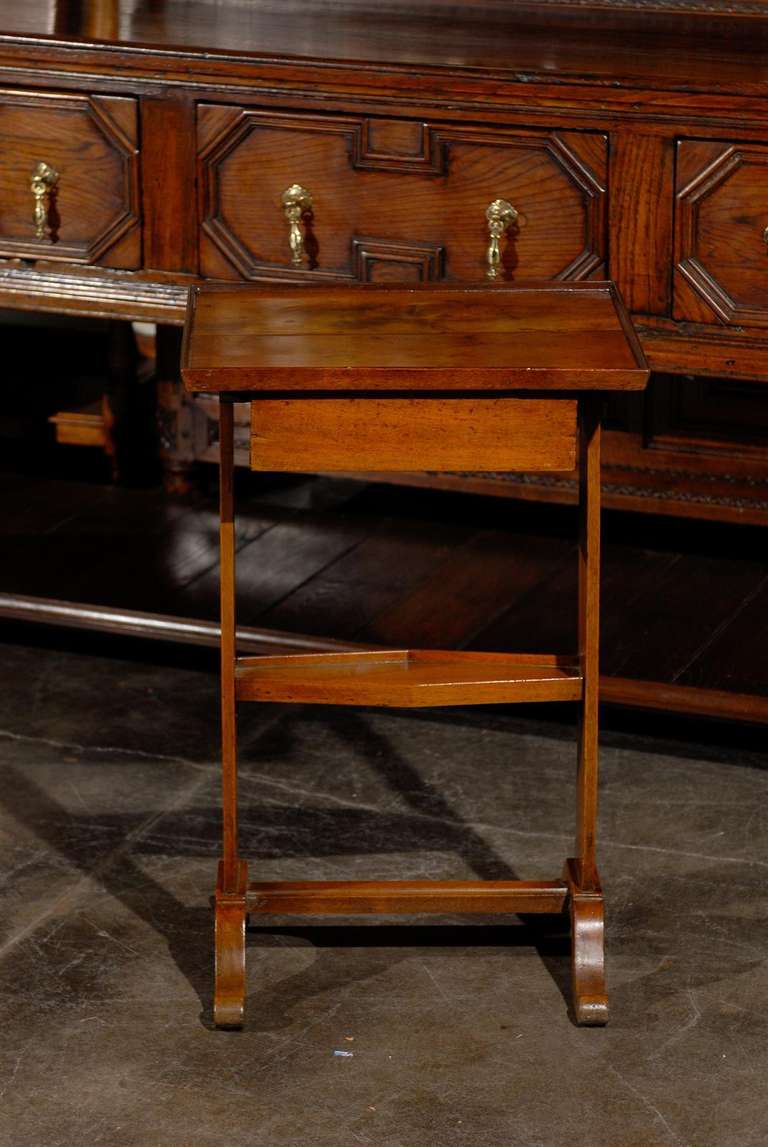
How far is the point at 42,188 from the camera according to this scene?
2889 mm

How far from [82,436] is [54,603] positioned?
71 centimetres

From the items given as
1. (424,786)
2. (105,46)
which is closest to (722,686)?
(424,786)

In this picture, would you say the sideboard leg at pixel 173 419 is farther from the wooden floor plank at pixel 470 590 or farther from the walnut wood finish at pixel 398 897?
the walnut wood finish at pixel 398 897

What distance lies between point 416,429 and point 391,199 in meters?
0.64

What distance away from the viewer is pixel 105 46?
280cm

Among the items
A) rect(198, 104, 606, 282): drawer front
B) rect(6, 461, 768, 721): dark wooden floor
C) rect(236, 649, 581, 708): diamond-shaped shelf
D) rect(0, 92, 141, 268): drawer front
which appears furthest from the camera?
rect(6, 461, 768, 721): dark wooden floor

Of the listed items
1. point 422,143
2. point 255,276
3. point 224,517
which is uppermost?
point 422,143

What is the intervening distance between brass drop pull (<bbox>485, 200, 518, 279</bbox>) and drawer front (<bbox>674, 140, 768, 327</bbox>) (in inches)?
9.5

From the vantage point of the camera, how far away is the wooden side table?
2.21m

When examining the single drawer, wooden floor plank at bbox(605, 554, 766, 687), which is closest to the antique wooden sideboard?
the single drawer

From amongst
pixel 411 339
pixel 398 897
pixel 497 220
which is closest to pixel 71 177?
pixel 497 220

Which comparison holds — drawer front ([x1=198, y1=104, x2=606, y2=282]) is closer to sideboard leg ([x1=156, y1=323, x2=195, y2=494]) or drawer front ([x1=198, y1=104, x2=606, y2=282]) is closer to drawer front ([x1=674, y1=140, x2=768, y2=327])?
drawer front ([x1=674, y1=140, x2=768, y2=327])

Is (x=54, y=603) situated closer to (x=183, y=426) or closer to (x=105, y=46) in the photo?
(x=183, y=426)

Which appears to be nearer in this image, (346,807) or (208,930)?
(208,930)
